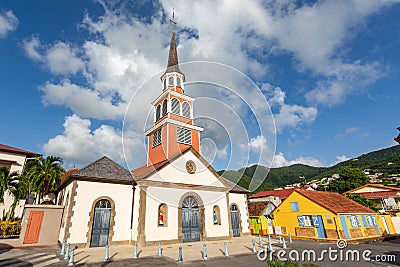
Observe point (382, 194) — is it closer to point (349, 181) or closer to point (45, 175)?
point (349, 181)

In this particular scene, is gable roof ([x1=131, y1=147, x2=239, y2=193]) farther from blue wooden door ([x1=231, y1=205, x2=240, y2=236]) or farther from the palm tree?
the palm tree

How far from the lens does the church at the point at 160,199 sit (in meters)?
15.7

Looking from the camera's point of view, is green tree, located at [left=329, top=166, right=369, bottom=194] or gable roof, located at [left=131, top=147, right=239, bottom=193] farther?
green tree, located at [left=329, top=166, right=369, bottom=194]

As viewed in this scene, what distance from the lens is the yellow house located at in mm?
20152

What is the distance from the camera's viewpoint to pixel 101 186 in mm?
16672

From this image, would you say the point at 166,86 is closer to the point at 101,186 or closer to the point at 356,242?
the point at 101,186

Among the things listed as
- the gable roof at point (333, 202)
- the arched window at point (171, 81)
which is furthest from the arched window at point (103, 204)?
the gable roof at point (333, 202)

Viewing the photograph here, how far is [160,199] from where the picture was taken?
17797 mm

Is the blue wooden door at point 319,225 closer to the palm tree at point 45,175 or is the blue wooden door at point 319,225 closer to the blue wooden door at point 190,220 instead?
the blue wooden door at point 190,220

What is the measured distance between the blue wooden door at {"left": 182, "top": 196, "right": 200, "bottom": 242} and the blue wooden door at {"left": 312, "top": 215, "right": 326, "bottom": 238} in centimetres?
1211

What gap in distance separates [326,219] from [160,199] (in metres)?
16.1

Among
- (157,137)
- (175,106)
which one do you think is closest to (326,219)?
(157,137)

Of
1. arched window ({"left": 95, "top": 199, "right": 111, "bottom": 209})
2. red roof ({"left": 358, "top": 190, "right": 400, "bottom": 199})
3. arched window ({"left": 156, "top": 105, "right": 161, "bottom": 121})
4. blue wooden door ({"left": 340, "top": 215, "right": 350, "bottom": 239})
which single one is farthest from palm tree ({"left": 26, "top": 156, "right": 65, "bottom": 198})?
red roof ({"left": 358, "top": 190, "right": 400, "bottom": 199})

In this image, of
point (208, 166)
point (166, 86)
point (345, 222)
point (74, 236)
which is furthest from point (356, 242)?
point (166, 86)
